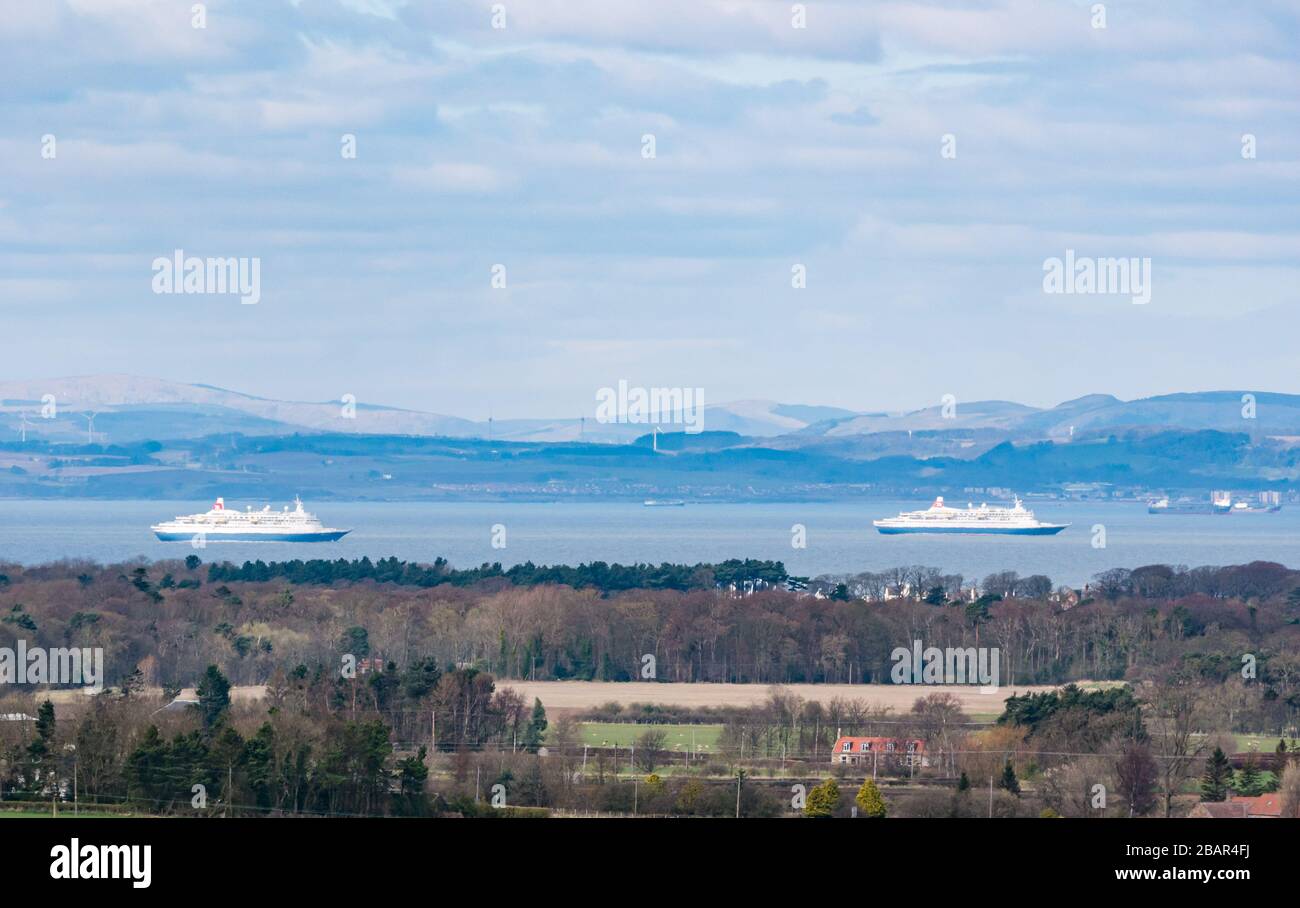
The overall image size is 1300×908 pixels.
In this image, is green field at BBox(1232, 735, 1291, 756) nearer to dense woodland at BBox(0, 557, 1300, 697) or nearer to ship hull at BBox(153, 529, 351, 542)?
dense woodland at BBox(0, 557, 1300, 697)

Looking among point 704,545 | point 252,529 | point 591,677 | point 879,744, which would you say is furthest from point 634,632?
point 704,545

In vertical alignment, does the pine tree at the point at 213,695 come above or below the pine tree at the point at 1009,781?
above

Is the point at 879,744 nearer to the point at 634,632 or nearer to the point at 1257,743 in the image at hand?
the point at 1257,743

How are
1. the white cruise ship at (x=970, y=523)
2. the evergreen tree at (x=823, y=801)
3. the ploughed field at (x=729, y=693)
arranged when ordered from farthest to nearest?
1. the white cruise ship at (x=970, y=523)
2. the ploughed field at (x=729, y=693)
3. the evergreen tree at (x=823, y=801)

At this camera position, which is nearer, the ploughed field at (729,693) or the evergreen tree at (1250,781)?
the evergreen tree at (1250,781)

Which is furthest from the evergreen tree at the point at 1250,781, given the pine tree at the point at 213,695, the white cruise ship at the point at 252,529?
the white cruise ship at the point at 252,529

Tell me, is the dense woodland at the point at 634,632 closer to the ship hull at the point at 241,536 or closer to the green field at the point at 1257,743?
the green field at the point at 1257,743

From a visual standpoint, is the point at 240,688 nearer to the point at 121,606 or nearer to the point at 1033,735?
the point at 121,606
